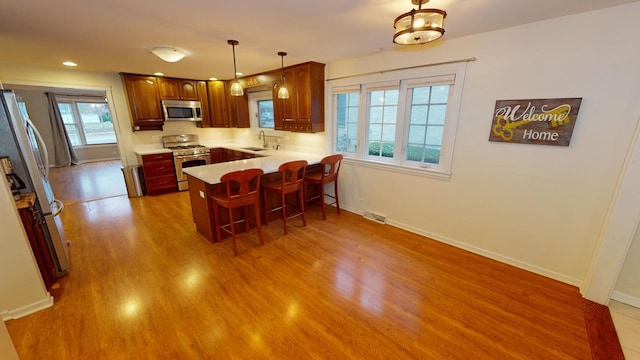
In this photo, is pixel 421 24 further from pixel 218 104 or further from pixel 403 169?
pixel 218 104

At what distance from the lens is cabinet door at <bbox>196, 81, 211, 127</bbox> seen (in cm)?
538

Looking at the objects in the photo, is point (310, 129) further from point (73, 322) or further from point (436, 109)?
point (73, 322)

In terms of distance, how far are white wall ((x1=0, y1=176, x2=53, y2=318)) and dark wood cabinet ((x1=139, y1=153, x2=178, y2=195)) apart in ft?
9.87

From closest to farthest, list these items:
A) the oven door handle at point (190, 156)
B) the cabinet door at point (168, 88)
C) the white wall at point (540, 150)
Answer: the white wall at point (540, 150)
the cabinet door at point (168, 88)
the oven door handle at point (190, 156)

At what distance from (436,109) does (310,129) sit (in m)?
1.87

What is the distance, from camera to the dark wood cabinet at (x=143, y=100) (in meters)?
4.57

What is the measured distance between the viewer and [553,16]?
2.01 meters

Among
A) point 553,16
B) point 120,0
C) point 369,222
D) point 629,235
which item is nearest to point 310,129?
point 369,222

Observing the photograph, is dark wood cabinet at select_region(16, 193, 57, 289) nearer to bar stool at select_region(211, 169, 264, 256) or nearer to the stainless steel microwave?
bar stool at select_region(211, 169, 264, 256)

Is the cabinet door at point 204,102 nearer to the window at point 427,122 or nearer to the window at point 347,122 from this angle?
the window at point 347,122

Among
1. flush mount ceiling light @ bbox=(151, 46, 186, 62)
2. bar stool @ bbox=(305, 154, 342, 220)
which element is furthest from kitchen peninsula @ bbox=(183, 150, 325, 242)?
flush mount ceiling light @ bbox=(151, 46, 186, 62)

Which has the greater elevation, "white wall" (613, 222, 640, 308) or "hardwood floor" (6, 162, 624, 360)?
"white wall" (613, 222, 640, 308)

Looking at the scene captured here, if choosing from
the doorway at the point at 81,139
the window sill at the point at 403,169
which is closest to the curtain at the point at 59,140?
the doorway at the point at 81,139

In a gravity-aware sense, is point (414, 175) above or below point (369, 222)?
above
